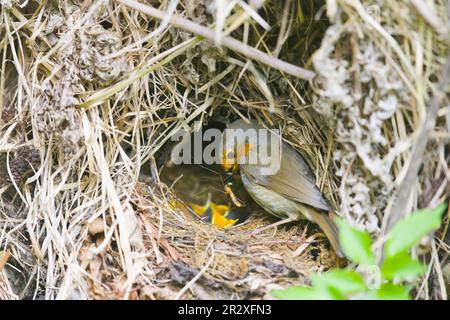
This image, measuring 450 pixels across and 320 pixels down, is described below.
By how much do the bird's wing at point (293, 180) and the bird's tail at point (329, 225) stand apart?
5 cm

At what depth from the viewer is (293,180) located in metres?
3.39

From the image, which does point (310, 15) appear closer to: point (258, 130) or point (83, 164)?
point (258, 130)

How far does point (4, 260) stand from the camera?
3.09m

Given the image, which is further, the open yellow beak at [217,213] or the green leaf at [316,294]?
the open yellow beak at [217,213]

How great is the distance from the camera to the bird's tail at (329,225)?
2998 mm

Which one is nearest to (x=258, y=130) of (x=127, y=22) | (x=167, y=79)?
(x=167, y=79)

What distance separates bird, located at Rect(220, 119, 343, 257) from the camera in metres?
3.17

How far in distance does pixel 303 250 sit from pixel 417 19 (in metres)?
1.36

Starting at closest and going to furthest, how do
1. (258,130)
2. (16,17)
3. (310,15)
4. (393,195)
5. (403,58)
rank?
(403,58) < (393,195) < (310,15) < (16,17) < (258,130)

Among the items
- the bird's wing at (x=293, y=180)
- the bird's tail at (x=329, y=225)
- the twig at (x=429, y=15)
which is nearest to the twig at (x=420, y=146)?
the twig at (x=429, y=15)

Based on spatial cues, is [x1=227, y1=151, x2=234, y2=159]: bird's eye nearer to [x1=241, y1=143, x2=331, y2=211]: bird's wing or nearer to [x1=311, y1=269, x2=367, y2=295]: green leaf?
[x1=241, y1=143, x2=331, y2=211]: bird's wing

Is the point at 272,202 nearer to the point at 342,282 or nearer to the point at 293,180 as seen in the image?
the point at 293,180

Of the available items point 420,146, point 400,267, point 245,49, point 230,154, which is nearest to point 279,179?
point 230,154

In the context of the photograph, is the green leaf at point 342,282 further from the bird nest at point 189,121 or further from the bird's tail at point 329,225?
the bird's tail at point 329,225
